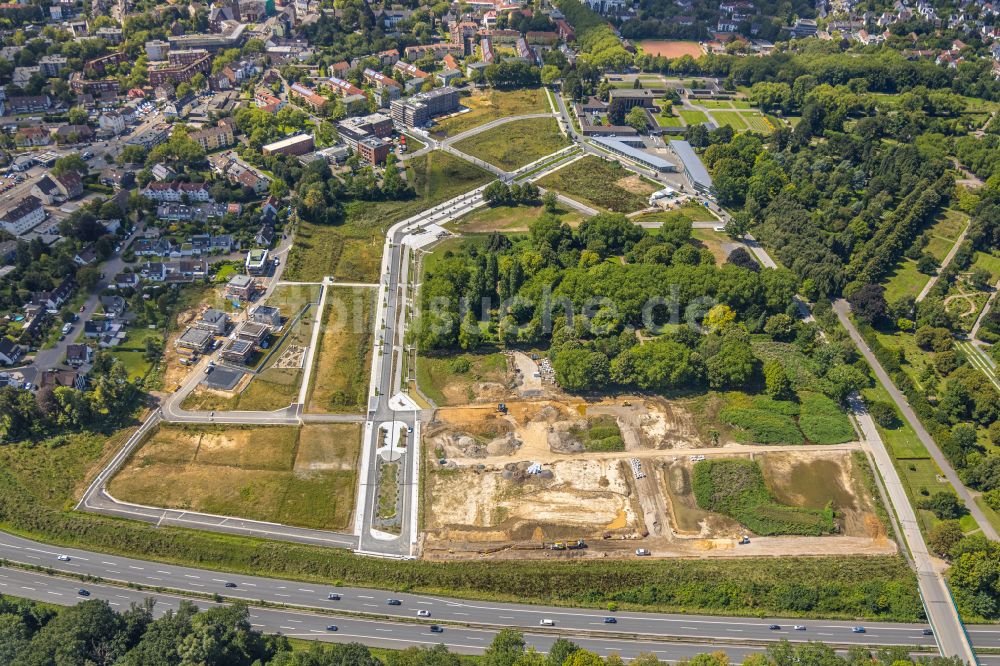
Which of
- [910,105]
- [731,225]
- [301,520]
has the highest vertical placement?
[910,105]

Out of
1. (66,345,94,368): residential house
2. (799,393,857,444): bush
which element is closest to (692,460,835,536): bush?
(799,393,857,444): bush

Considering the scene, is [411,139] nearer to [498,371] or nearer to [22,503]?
[498,371]

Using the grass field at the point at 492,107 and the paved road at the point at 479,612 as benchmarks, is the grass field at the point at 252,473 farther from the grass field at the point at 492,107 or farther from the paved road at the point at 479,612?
the grass field at the point at 492,107

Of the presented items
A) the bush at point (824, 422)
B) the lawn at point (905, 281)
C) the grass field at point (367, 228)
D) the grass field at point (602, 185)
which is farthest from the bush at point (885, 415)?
the grass field at point (367, 228)

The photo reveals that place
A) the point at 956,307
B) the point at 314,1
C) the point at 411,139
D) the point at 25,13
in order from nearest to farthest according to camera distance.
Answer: the point at 956,307
the point at 411,139
the point at 25,13
the point at 314,1

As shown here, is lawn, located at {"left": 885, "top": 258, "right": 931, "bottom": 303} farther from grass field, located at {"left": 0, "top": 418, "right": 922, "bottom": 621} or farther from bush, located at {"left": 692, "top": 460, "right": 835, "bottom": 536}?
grass field, located at {"left": 0, "top": 418, "right": 922, "bottom": 621}

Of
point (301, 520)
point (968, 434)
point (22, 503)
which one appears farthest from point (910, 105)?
point (22, 503)
